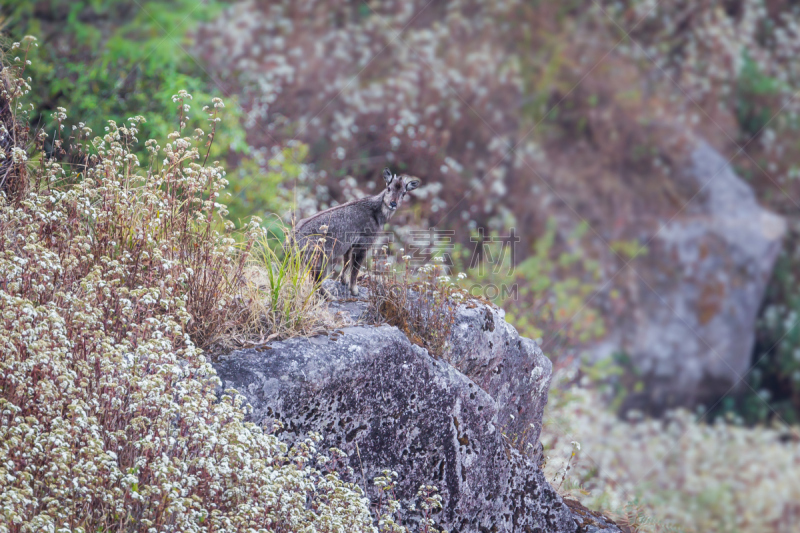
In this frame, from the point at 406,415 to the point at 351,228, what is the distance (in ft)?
6.93

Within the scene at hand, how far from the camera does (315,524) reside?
428cm

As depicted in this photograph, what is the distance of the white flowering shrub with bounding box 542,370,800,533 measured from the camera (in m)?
13.0

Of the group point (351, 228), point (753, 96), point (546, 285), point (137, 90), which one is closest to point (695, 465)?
point (546, 285)

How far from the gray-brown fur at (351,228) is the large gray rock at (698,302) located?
37.0 ft

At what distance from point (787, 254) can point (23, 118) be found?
18692 mm

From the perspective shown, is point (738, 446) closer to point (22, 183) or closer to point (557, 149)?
point (557, 149)

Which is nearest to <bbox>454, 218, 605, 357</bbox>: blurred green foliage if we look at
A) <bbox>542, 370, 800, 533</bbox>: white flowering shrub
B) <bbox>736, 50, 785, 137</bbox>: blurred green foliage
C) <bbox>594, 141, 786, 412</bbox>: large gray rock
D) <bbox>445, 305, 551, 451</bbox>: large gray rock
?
<bbox>542, 370, 800, 533</bbox>: white flowering shrub

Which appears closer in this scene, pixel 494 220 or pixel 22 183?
pixel 22 183

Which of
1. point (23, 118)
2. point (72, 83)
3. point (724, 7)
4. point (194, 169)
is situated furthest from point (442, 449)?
point (724, 7)

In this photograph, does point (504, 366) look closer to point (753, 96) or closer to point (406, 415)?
point (406, 415)

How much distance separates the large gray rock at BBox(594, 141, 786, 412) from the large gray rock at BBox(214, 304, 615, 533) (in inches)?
452

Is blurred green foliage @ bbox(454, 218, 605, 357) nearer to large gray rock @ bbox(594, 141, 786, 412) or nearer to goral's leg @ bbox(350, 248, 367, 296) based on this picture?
large gray rock @ bbox(594, 141, 786, 412)

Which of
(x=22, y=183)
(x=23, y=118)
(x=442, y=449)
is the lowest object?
(x=442, y=449)

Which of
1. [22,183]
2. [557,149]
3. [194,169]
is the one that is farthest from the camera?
[557,149]
